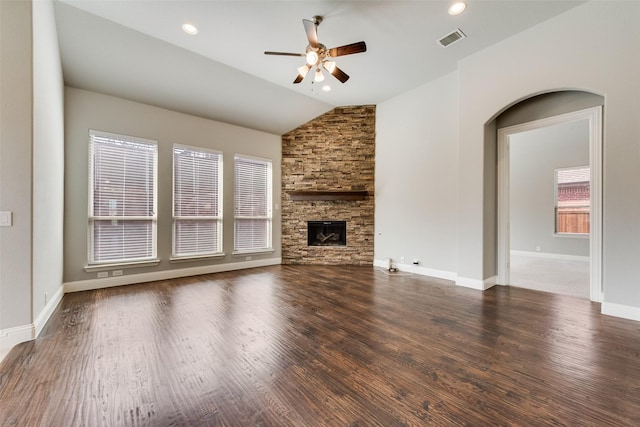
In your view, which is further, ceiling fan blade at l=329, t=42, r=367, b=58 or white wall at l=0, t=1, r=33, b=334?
ceiling fan blade at l=329, t=42, r=367, b=58

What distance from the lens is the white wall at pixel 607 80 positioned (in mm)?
2824

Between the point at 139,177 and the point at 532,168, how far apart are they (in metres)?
9.95

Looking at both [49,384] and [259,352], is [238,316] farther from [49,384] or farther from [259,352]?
[49,384]

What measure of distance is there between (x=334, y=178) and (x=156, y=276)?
4.13 meters

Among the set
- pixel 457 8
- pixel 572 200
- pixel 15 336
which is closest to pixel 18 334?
pixel 15 336

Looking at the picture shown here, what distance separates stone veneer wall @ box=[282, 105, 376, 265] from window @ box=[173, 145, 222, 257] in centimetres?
164

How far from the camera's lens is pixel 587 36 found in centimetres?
308

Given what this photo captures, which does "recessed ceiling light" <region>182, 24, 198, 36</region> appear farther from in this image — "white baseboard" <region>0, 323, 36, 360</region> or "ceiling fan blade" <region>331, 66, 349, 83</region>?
"white baseboard" <region>0, 323, 36, 360</region>

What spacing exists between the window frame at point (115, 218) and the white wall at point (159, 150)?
56 mm

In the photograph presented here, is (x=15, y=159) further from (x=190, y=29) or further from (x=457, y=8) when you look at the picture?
(x=457, y=8)

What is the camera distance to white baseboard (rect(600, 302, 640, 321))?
2.80m

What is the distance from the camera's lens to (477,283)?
405cm

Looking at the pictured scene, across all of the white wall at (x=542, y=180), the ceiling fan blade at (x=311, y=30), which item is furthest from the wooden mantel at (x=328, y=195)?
the white wall at (x=542, y=180)

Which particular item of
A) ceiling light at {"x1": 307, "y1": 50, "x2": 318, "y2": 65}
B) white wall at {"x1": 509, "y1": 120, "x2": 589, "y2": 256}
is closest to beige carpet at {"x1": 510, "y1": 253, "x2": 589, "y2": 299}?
white wall at {"x1": 509, "y1": 120, "x2": 589, "y2": 256}
